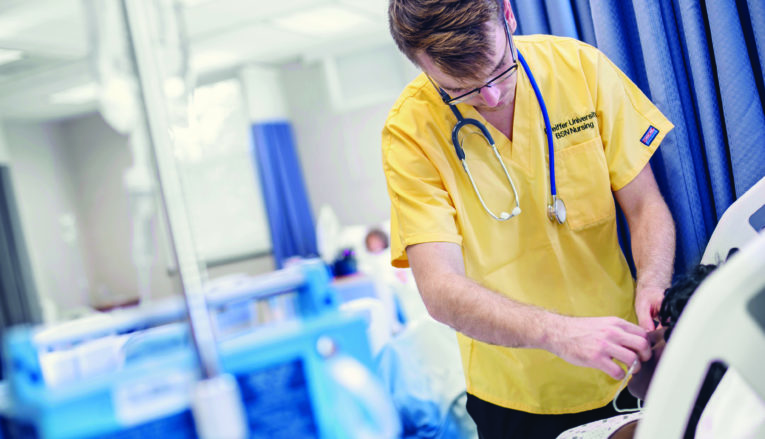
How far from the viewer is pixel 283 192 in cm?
722

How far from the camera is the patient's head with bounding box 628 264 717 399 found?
0.81m

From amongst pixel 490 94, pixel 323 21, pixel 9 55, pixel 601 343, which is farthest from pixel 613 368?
pixel 9 55

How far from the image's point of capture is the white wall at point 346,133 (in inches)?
291

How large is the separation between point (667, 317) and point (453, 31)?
22.2 inches

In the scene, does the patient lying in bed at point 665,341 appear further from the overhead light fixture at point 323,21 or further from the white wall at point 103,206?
the white wall at point 103,206

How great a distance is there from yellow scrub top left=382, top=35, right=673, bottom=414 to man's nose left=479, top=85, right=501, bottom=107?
95 millimetres

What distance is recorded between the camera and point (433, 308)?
109cm

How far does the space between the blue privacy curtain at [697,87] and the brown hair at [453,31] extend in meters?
0.42

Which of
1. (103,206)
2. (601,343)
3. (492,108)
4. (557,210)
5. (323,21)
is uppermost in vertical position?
→ (323,21)

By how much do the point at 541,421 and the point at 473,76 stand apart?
2.27 feet

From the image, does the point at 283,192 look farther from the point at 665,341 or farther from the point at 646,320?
the point at 665,341

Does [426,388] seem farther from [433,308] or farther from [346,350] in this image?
[433,308]

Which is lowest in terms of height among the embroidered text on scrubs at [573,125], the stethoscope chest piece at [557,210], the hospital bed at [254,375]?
the hospital bed at [254,375]

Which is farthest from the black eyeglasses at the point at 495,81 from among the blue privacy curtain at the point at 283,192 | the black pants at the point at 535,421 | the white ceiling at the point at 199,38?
the blue privacy curtain at the point at 283,192
